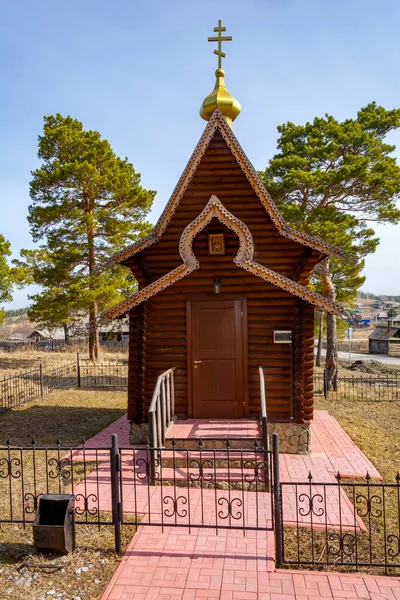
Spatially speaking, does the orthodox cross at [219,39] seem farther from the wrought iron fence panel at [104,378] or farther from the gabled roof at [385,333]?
the gabled roof at [385,333]

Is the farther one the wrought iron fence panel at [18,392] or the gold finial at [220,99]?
the wrought iron fence panel at [18,392]

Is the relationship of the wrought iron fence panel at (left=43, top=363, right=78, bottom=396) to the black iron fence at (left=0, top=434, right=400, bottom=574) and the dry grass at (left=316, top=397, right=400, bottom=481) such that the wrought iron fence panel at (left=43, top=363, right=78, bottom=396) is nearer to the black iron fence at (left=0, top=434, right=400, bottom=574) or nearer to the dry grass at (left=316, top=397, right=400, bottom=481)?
the black iron fence at (left=0, top=434, right=400, bottom=574)

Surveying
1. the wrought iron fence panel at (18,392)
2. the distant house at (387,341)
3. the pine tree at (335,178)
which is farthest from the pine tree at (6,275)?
the distant house at (387,341)

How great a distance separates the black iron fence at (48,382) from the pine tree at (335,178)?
31.3ft

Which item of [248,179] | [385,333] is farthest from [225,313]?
Result: [385,333]

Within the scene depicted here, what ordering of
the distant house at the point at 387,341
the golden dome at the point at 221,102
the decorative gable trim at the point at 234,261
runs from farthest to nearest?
the distant house at the point at 387,341 → the golden dome at the point at 221,102 → the decorative gable trim at the point at 234,261

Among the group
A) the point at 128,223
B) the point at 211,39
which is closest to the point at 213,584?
the point at 211,39

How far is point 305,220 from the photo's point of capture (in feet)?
60.5

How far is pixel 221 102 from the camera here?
37.3ft

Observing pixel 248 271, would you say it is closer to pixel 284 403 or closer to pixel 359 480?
pixel 284 403

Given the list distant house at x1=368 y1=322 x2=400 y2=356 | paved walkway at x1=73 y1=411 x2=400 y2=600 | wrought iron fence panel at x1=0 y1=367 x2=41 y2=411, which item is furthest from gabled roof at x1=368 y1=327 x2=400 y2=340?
paved walkway at x1=73 y1=411 x2=400 y2=600

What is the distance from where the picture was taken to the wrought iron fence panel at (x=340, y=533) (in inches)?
200

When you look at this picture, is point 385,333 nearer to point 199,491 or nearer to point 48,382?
point 48,382

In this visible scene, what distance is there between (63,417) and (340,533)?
979cm
